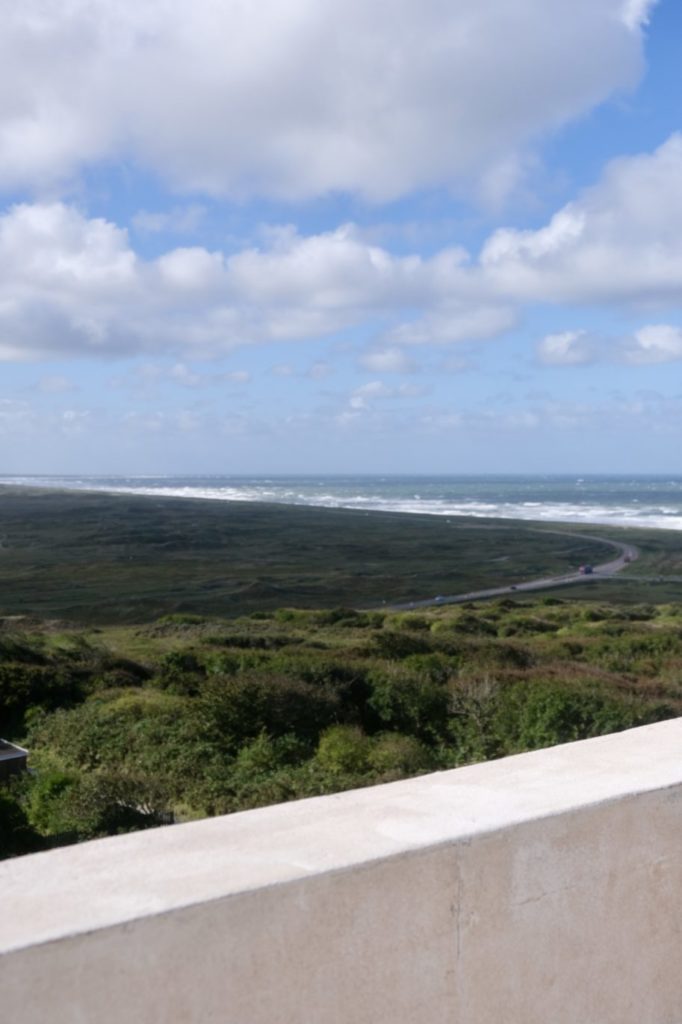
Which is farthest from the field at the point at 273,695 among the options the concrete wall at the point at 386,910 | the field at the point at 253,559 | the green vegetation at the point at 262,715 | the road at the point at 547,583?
the concrete wall at the point at 386,910

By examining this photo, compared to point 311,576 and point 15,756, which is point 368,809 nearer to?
point 15,756

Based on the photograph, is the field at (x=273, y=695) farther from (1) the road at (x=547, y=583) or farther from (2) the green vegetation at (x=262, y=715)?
(1) the road at (x=547, y=583)

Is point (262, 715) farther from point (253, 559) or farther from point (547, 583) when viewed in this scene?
point (253, 559)

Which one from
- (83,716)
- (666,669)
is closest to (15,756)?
(83,716)

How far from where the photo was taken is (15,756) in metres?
9.02

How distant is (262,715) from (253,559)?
45.4m

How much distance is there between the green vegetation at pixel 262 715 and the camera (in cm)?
802

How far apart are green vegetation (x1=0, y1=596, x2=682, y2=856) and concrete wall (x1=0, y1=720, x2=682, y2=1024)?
4.85 meters

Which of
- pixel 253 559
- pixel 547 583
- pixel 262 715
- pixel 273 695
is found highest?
pixel 273 695

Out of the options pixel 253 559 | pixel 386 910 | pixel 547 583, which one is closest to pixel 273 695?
pixel 386 910

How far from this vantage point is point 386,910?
2.01 metres

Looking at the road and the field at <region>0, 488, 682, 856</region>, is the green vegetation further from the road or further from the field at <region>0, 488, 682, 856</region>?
the road

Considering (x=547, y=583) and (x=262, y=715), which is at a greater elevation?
(x=262, y=715)

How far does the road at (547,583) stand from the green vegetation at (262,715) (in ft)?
70.6
